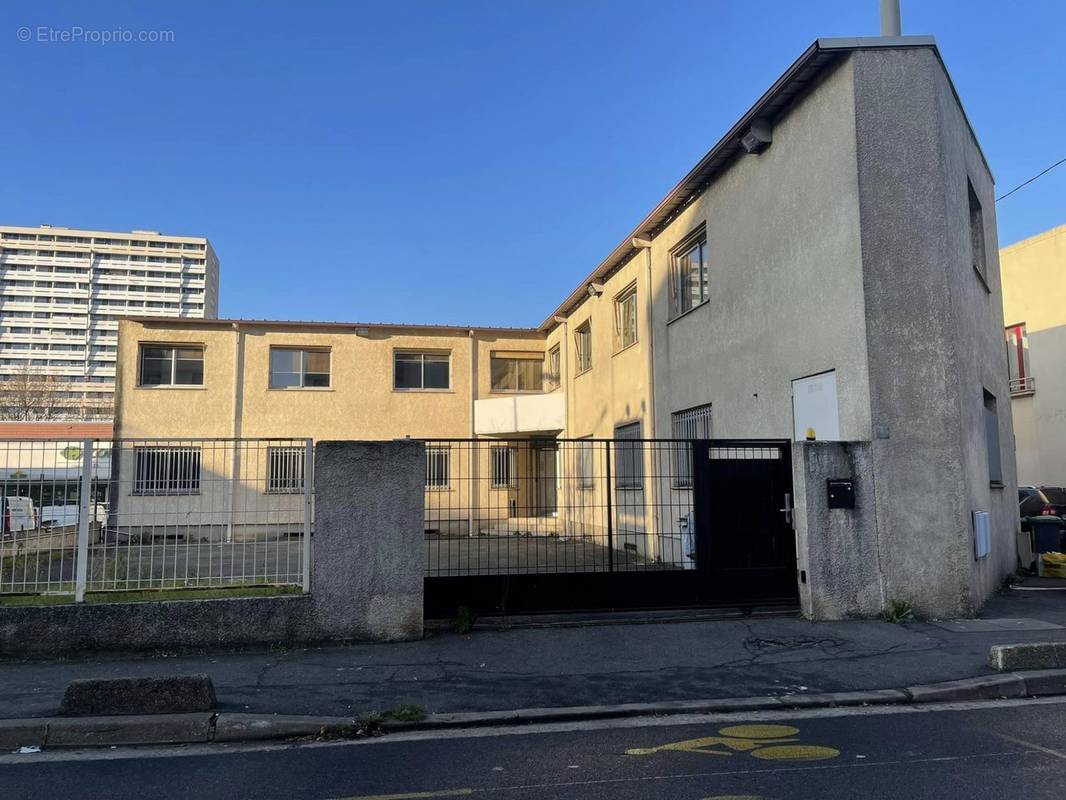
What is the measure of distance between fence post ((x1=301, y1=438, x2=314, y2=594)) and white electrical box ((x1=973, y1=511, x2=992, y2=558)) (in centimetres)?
802

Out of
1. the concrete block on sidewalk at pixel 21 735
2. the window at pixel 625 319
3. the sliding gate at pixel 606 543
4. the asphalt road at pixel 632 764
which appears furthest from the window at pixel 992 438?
the concrete block on sidewalk at pixel 21 735

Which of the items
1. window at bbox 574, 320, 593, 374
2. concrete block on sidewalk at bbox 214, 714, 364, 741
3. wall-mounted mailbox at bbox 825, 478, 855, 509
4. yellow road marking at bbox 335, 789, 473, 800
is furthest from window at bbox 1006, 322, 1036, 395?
yellow road marking at bbox 335, 789, 473, 800

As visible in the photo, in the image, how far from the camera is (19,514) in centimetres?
780

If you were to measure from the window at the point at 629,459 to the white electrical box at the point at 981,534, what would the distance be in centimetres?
479

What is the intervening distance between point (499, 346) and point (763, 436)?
15128mm

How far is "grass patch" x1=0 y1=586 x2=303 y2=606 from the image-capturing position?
7613 millimetres

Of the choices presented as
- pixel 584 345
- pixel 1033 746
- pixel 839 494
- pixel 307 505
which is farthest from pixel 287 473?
pixel 584 345

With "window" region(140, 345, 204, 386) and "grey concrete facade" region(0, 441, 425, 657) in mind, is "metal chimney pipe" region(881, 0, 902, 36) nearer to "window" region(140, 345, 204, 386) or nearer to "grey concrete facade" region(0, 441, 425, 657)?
"grey concrete facade" region(0, 441, 425, 657)

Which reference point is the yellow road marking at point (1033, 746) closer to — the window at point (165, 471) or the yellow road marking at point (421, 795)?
the yellow road marking at point (421, 795)

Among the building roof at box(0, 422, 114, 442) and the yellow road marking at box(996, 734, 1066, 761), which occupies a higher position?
the building roof at box(0, 422, 114, 442)

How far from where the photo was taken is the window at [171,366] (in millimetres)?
23312

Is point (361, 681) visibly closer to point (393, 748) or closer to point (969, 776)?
point (393, 748)

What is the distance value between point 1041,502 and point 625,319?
10.6 m

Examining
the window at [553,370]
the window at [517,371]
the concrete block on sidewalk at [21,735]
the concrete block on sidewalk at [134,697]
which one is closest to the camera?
the concrete block on sidewalk at [21,735]
